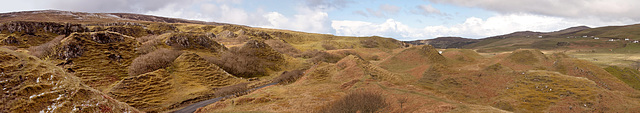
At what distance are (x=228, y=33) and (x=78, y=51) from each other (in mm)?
76446

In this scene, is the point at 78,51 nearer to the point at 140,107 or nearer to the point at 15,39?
the point at 140,107

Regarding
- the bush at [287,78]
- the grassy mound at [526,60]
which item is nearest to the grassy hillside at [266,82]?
the grassy mound at [526,60]

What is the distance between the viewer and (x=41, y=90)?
501 inches

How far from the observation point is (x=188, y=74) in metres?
42.4

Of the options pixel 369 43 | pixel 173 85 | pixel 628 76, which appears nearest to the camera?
pixel 173 85

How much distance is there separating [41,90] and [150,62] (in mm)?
32470

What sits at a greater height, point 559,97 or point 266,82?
point 559,97

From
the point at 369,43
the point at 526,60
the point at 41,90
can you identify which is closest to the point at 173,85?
the point at 41,90

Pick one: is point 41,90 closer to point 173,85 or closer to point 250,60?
point 173,85

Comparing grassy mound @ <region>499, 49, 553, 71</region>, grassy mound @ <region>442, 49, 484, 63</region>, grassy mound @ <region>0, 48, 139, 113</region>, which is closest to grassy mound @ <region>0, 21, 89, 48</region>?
grassy mound @ <region>0, 48, 139, 113</region>

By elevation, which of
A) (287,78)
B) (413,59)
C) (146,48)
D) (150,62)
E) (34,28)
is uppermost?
(34,28)

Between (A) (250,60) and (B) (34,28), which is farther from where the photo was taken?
(A) (250,60)

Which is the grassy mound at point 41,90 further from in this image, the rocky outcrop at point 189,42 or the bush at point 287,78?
the rocky outcrop at point 189,42

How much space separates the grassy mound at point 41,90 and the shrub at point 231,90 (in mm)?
23667
